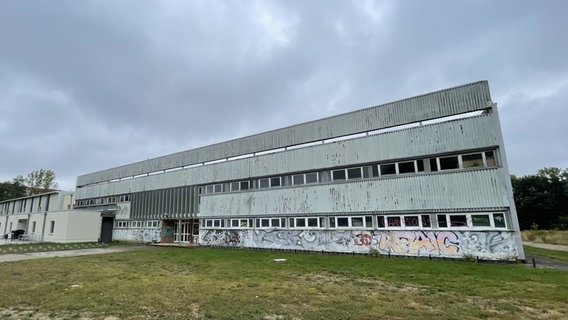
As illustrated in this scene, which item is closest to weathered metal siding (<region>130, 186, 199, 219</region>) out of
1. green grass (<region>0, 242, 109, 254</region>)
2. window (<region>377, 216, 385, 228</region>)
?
green grass (<region>0, 242, 109, 254</region>)

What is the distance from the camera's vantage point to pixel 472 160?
54.9 feet

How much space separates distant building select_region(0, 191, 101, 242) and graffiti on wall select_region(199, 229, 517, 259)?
2224 centimetres

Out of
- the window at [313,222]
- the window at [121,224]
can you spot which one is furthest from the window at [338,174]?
the window at [121,224]

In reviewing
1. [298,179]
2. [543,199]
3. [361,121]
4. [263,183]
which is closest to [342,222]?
[298,179]

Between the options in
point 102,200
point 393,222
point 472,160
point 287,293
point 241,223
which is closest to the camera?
point 287,293

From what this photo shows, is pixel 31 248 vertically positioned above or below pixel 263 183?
below

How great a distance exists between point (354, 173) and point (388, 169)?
226 centimetres

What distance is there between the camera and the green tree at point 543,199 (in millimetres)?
54219

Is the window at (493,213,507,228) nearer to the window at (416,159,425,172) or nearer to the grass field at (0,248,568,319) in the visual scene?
the grass field at (0,248,568,319)

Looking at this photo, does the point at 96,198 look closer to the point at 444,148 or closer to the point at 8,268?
→ the point at 8,268

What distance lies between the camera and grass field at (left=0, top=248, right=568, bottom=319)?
6910mm

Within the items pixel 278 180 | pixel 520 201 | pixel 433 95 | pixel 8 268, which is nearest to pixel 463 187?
pixel 433 95

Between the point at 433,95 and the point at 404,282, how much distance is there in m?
12.4

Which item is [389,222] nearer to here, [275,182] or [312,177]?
[312,177]
